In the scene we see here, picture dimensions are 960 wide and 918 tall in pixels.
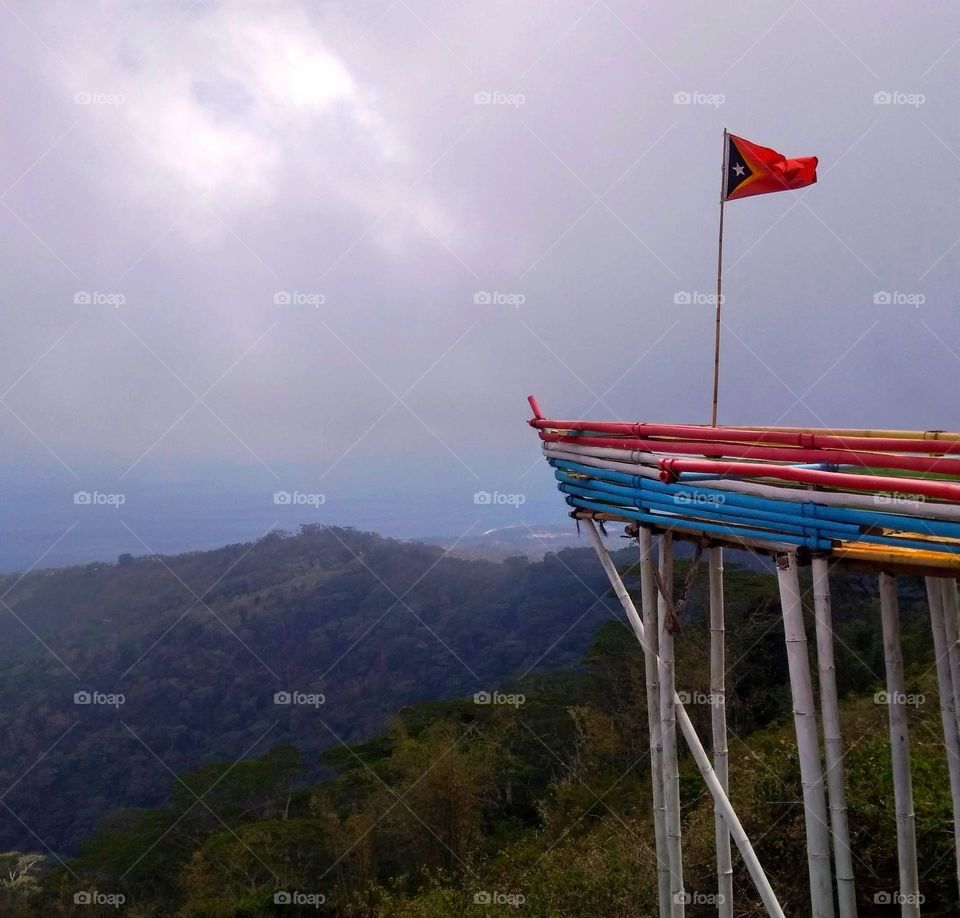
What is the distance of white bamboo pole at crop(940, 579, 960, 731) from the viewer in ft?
15.0

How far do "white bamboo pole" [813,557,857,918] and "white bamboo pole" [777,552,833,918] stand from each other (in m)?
0.07

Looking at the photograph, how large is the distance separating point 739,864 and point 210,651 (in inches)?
1578

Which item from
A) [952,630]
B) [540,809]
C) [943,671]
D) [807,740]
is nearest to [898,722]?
[943,671]

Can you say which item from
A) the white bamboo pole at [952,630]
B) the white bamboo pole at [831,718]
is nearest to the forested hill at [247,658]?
the white bamboo pole at [952,630]

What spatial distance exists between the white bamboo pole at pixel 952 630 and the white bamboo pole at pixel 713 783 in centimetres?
150

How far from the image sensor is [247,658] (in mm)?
43312

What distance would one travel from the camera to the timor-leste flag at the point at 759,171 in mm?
6488

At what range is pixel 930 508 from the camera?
3.29 m

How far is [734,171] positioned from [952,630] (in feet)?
13.2

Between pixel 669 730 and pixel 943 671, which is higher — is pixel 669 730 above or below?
below

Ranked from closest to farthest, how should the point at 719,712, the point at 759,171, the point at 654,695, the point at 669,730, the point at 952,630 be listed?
1. the point at 952,630
2. the point at 669,730
3. the point at 719,712
4. the point at 654,695
5. the point at 759,171

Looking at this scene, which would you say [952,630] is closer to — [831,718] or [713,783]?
[831,718]

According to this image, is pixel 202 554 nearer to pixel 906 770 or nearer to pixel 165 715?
pixel 165 715

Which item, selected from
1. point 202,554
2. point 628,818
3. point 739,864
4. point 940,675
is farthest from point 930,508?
point 202,554
